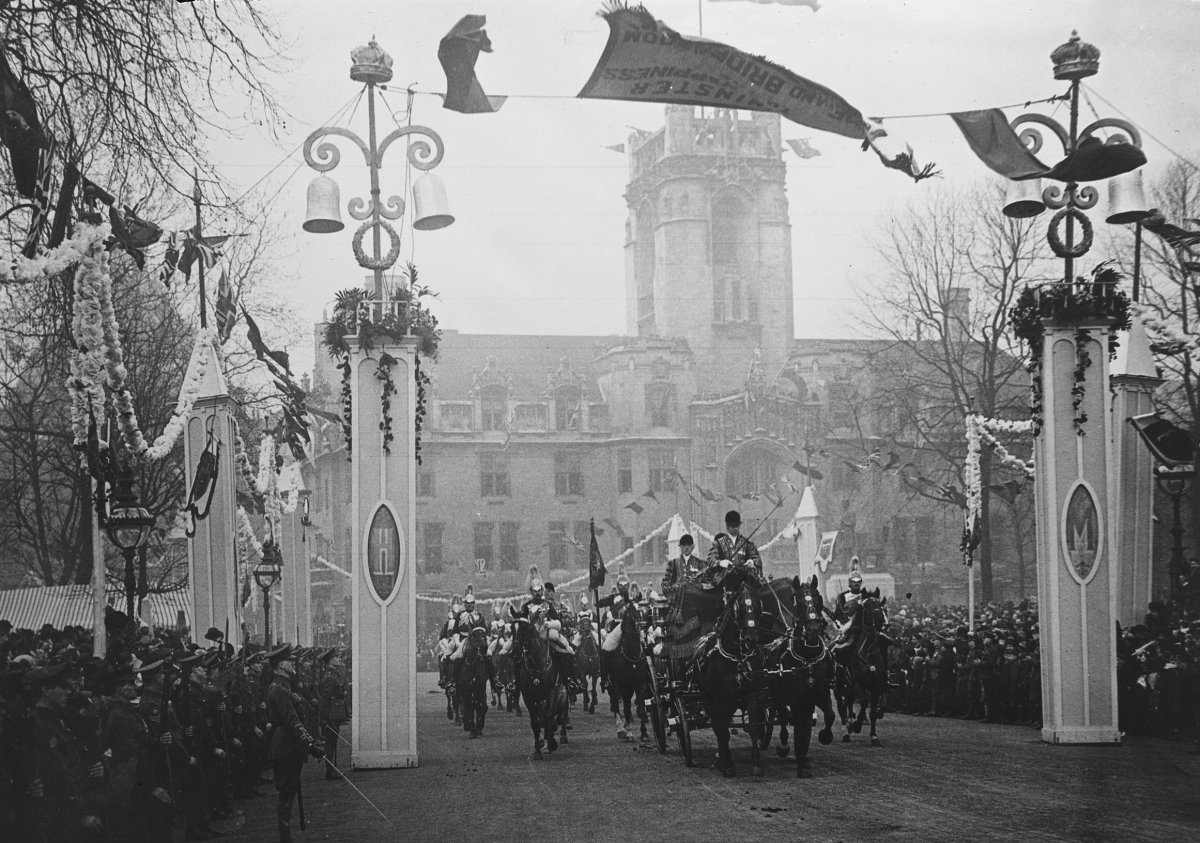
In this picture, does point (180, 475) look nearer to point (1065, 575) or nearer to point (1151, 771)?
point (1065, 575)

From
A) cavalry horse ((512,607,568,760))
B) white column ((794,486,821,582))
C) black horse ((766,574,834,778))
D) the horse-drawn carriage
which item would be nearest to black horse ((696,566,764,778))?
the horse-drawn carriage

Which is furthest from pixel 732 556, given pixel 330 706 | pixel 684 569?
pixel 330 706

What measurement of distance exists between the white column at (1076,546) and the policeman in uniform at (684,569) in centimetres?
505

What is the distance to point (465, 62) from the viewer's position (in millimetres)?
16859

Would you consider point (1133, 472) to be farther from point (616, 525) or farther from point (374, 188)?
point (616, 525)

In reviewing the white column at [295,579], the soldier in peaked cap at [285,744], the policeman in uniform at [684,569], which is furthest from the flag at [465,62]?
the white column at [295,579]

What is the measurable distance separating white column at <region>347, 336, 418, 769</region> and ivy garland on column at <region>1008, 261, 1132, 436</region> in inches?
350

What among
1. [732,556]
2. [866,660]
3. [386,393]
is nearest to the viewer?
[732,556]

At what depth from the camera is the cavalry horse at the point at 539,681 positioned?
1958cm

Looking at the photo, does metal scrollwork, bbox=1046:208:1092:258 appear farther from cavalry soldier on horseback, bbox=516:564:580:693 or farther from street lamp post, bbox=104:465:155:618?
street lamp post, bbox=104:465:155:618

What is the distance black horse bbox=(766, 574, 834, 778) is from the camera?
51.5ft

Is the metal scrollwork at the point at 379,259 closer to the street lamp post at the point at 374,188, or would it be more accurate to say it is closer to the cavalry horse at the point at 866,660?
the street lamp post at the point at 374,188

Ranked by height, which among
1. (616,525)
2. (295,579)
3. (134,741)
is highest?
(616,525)

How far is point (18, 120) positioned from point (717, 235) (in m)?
63.8
